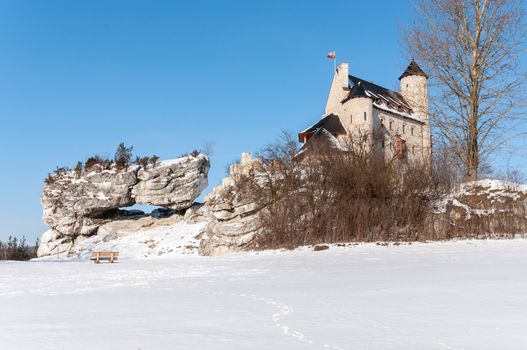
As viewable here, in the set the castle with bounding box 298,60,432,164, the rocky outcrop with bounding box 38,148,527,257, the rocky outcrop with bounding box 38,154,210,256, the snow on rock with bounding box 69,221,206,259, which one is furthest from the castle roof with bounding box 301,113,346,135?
the snow on rock with bounding box 69,221,206,259

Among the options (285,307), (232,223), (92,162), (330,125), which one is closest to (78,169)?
(92,162)

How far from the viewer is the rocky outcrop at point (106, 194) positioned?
37.3 meters

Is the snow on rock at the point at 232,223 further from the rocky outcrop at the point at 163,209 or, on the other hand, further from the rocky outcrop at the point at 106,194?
the rocky outcrop at the point at 106,194

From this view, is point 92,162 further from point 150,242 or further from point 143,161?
point 150,242

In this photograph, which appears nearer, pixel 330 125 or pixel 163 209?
pixel 163 209

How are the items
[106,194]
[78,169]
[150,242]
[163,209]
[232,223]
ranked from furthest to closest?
[163,209]
[78,169]
[106,194]
[150,242]
[232,223]

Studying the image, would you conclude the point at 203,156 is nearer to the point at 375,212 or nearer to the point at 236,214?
the point at 236,214

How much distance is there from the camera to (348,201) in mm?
19719

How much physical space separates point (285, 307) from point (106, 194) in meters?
33.6

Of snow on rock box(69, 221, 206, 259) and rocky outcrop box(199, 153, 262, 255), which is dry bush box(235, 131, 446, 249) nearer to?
rocky outcrop box(199, 153, 262, 255)

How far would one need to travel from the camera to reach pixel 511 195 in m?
19.5

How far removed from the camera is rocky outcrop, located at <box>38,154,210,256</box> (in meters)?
37.3

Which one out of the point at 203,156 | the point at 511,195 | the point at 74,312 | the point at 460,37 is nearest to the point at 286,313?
the point at 74,312

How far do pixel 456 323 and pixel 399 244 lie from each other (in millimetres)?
11605
